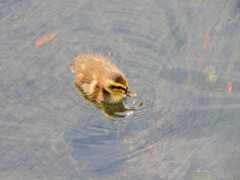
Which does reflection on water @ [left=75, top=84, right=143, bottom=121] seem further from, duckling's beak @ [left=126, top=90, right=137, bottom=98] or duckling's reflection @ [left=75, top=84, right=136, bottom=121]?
duckling's beak @ [left=126, top=90, right=137, bottom=98]

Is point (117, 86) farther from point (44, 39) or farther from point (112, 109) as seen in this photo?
point (44, 39)

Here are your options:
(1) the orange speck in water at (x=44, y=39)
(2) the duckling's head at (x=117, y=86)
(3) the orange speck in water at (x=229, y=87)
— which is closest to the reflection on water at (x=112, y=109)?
(2) the duckling's head at (x=117, y=86)

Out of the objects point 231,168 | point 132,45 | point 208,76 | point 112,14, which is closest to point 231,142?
point 231,168

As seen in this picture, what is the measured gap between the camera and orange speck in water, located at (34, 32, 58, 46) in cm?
490

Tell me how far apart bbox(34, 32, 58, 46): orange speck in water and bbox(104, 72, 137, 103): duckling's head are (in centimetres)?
107

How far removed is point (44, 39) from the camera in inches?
195

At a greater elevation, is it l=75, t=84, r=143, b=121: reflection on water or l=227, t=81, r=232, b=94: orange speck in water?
l=227, t=81, r=232, b=94: orange speck in water

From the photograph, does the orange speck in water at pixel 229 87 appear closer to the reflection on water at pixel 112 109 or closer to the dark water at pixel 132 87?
the dark water at pixel 132 87

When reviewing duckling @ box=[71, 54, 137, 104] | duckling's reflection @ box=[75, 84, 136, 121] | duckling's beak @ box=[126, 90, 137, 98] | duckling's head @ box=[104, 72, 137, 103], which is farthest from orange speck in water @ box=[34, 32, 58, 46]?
duckling's beak @ box=[126, 90, 137, 98]

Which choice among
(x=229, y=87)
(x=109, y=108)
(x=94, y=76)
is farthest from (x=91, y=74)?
(x=229, y=87)

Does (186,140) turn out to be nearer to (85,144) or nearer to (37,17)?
(85,144)

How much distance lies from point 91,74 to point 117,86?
0.45 meters

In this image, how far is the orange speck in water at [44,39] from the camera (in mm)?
4899

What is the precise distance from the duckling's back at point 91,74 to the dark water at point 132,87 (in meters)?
0.13
